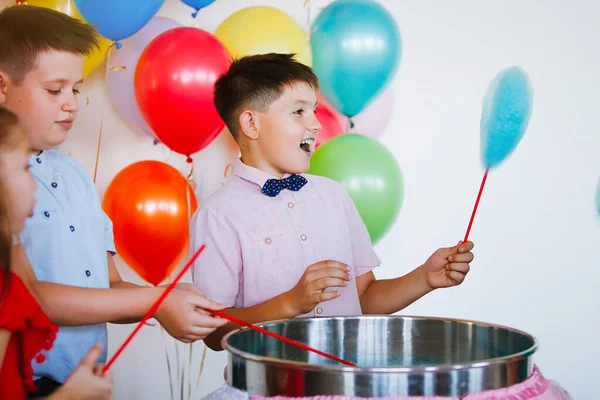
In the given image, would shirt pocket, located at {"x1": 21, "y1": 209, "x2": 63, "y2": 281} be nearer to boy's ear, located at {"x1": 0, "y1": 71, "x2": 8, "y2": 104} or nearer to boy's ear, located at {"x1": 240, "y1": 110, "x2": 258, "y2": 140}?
boy's ear, located at {"x1": 0, "y1": 71, "x2": 8, "y2": 104}

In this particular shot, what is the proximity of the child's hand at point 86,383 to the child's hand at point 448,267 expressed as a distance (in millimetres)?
729

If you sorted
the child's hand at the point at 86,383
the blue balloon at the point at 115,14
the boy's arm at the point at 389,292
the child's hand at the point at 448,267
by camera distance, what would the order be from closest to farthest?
the child's hand at the point at 86,383
the child's hand at the point at 448,267
the boy's arm at the point at 389,292
the blue balloon at the point at 115,14

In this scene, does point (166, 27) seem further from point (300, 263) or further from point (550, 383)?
point (550, 383)

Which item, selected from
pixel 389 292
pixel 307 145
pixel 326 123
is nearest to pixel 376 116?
pixel 326 123

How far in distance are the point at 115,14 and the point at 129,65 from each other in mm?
295

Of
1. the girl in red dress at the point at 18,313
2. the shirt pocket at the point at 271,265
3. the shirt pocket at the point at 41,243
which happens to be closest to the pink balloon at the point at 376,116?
the shirt pocket at the point at 271,265

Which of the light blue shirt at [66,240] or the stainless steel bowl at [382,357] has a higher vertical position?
the light blue shirt at [66,240]

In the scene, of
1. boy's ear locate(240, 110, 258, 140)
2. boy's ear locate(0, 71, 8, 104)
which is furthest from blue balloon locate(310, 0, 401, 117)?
boy's ear locate(0, 71, 8, 104)

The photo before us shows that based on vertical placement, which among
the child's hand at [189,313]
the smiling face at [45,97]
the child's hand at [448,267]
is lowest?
the child's hand at [189,313]

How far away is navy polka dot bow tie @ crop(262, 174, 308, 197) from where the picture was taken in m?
1.55

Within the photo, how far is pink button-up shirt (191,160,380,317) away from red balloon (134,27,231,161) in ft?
1.34

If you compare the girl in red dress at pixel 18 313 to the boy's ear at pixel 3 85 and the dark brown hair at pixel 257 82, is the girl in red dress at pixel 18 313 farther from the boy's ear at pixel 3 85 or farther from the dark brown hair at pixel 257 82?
the dark brown hair at pixel 257 82

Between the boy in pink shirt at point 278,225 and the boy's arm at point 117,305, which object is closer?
the boy's arm at point 117,305

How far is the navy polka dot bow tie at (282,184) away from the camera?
61.2 inches
